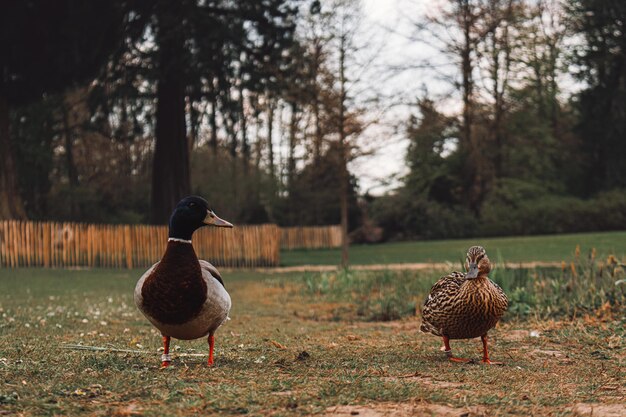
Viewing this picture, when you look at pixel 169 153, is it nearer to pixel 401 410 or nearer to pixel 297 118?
pixel 297 118

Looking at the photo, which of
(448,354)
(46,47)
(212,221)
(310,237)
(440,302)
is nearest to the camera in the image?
(212,221)

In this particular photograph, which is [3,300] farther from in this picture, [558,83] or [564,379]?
[558,83]

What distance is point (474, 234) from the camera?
38406mm

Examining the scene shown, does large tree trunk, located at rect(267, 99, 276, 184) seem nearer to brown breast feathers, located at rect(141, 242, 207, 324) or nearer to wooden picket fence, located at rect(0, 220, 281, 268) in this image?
wooden picket fence, located at rect(0, 220, 281, 268)

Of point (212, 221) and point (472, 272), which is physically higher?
point (212, 221)

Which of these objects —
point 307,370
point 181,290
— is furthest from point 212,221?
point 307,370

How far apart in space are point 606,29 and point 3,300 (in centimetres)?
3645

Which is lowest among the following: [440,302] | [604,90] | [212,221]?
[440,302]

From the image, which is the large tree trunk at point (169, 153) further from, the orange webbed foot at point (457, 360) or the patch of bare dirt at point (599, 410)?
the patch of bare dirt at point (599, 410)

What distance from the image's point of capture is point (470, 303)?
19.6ft

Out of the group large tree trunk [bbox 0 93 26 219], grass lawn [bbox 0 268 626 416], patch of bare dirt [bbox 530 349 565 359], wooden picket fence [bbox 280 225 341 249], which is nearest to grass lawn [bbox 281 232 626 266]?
wooden picket fence [bbox 280 225 341 249]

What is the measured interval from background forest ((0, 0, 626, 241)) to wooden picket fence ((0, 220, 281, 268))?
1.51 meters

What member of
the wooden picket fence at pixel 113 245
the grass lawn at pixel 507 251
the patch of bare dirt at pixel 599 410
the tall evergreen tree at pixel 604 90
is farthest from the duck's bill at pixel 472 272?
the tall evergreen tree at pixel 604 90

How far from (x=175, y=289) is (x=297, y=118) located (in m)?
29.1
